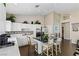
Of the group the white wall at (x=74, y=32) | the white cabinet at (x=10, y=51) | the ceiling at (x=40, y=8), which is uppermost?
the ceiling at (x=40, y=8)

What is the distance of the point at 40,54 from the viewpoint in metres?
1.64

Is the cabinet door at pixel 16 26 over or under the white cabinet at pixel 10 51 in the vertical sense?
over

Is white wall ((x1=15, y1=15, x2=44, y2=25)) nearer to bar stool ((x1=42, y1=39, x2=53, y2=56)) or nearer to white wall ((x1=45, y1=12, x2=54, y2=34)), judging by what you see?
white wall ((x1=45, y1=12, x2=54, y2=34))

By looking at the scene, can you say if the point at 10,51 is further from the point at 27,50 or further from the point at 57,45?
the point at 57,45

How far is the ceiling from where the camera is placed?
1613mm

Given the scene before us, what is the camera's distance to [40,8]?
1.65 metres

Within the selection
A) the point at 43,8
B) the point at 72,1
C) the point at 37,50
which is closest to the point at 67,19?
the point at 72,1

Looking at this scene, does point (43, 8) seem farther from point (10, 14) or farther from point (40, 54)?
point (40, 54)

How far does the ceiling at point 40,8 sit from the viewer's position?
63.5 inches

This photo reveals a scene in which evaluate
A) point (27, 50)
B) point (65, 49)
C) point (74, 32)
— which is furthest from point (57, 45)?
point (27, 50)

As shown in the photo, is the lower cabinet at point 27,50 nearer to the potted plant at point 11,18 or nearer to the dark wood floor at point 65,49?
the dark wood floor at point 65,49

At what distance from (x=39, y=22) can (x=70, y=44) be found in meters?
0.54

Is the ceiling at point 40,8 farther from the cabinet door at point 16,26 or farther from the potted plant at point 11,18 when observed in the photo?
the cabinet door at point 16,26

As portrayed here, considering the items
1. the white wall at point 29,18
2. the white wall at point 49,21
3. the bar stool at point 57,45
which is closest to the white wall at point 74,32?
the bar stool at point 57,45
